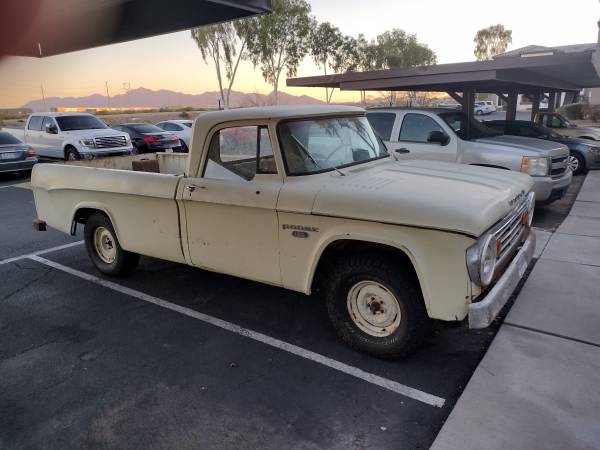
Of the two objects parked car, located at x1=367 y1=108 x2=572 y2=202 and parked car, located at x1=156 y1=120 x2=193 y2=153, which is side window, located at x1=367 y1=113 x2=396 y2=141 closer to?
parked car, located at x1=367 y1=108 x2=572 y2=202

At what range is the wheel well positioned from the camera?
334 centimetres

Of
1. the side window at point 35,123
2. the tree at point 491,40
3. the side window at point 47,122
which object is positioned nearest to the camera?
the side window at point 47,122

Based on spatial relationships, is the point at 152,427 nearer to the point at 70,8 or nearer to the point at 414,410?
the point at 414,410

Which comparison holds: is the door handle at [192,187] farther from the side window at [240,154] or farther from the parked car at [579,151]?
the parked car at [579,151]

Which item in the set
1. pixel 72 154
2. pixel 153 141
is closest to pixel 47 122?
pixel 72 154

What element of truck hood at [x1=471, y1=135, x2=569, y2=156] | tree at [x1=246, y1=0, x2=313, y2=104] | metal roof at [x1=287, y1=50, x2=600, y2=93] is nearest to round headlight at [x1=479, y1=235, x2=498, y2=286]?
truck hood at [x1=471, y1=135, x2=569, y2=156]

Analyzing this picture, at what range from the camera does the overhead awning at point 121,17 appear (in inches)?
155

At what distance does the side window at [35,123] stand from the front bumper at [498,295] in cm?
1676

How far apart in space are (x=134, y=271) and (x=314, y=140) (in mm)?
3104

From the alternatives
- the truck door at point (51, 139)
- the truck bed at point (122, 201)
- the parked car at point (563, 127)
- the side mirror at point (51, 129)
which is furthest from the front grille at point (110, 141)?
the parked car at point (563, 127)

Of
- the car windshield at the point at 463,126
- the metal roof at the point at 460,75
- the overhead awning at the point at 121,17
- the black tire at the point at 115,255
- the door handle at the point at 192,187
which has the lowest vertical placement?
the black tire at the point at 115,255

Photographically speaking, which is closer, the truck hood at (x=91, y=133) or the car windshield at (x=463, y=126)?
the car windshield at (x=463, y=126)

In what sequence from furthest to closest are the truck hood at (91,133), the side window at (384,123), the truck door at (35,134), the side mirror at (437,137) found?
the truck door at (35,134) → the truck hood at (91,133) → the side window at (384,123) → the side mirror at (437,137)

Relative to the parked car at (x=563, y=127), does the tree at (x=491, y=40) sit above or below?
above
